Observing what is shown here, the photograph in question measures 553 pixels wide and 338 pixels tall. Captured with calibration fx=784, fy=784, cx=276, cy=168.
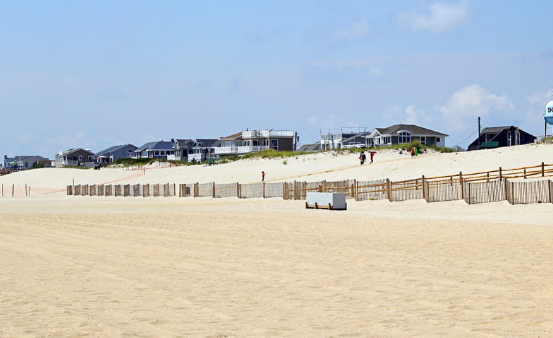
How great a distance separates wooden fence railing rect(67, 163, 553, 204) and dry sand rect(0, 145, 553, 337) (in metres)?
1.48

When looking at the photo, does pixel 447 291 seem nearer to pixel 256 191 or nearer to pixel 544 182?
pixel 544 182

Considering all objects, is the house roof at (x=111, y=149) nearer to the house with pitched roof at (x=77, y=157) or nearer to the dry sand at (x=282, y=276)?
the house with pitched roof at (x=77, y=157)

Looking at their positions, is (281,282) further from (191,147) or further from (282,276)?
(191,147)

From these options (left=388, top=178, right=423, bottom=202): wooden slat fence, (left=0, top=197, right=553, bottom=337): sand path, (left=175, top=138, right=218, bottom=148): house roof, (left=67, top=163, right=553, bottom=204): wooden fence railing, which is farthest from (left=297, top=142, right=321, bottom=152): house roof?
(left=0, top=197, right=553, bottom=337): sand path

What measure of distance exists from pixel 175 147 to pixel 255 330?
14256 cm

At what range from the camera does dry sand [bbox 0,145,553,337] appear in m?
9.56

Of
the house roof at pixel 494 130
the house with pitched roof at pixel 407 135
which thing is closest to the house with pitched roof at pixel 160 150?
the house with pitched roof at pixel 407 135

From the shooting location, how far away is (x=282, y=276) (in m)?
14.1

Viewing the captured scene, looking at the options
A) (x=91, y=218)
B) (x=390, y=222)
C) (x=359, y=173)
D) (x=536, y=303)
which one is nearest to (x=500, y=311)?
(x=536, y=303)

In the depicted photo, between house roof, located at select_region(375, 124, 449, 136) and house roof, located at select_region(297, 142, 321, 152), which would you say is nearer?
house roof, located at select_region(375, 124, 449, 136)

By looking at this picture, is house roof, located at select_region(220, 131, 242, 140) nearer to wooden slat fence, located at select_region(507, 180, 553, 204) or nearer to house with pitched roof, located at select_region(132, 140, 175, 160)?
house with pitched roof, located at select_region(132, 140, 175, 160)

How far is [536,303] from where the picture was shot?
429 inches

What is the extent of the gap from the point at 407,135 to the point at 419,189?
2990 inches

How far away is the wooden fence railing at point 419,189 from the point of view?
3200 cm
